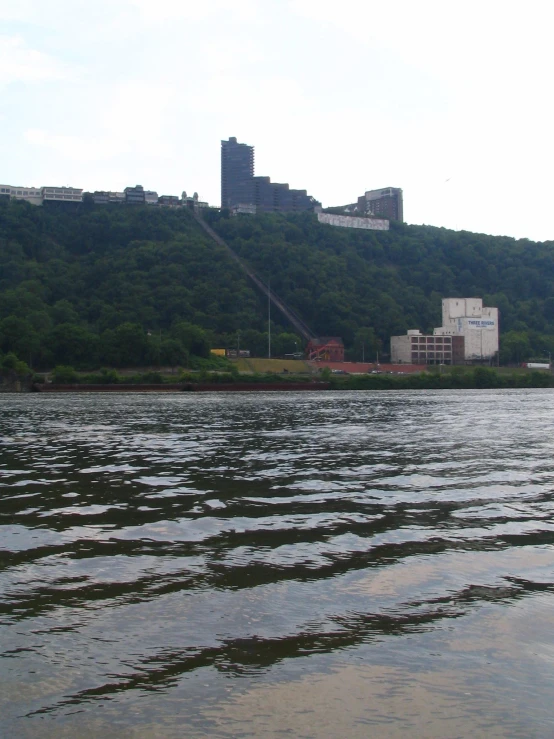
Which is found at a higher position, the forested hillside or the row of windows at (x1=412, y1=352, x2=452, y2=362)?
the forested hillside

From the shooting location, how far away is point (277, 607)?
7.30 metres

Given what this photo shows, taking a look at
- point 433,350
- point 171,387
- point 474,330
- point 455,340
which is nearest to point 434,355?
point 433,350

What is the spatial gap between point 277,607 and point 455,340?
147205 millimetres

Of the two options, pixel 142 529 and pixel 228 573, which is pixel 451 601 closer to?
pixel 228 573

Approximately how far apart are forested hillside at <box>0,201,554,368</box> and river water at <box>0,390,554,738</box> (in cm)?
11156

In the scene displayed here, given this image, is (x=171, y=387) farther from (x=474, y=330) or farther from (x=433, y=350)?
(x=474, y=330)

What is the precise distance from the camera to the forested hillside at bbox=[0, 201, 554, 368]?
125 meters

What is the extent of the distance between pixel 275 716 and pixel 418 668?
133 centimetres

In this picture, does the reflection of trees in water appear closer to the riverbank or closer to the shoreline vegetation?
the riverbank

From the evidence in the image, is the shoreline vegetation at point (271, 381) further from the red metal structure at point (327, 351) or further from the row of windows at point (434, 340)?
the row of windows at point (434, 340)

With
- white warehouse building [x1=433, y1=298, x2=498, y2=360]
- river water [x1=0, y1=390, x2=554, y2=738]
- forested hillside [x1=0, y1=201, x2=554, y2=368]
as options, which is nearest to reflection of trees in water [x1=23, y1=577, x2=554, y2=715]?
river water [x1=0, y1=390, x2=554, y2=738]

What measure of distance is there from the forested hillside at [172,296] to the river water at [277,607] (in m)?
112

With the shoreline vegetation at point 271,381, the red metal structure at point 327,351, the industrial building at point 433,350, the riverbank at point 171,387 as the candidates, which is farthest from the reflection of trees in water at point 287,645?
the industrial building at point 433,350

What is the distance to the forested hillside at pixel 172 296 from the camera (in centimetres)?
12525
